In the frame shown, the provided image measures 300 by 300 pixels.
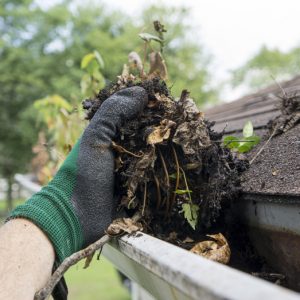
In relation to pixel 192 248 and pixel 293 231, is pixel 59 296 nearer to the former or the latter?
pixel 192 248

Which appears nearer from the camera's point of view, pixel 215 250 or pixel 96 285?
pixel 215 250

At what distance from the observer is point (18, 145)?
1720cm

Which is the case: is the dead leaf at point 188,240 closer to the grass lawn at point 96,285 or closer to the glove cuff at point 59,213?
the glove cuff at point 59,213

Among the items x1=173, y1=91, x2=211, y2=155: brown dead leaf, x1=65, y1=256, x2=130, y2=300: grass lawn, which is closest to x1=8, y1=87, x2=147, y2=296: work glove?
x1=173, y1=91, x2=211, y2=155: brown dead leaf

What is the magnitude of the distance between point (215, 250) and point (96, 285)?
25.9 feet

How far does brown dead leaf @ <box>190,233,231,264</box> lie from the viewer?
105 centimetres

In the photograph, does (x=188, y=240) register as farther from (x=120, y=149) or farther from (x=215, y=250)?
(x=120, y=149)

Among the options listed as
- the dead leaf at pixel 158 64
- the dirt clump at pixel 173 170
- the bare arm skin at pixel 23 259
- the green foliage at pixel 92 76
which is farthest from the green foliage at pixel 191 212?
the green foliage at pixel 92 76

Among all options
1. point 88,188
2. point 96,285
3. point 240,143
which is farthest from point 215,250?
point 96,285

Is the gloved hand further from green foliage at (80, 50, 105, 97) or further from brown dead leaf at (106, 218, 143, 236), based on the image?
green foliage at (80, 50, 105, 97)

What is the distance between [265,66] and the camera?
1099 inches

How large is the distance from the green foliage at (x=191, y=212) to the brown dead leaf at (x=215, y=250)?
79 mm

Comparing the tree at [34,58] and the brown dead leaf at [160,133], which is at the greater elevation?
the tree at [34,58]

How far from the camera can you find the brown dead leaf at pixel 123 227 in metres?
1.13
